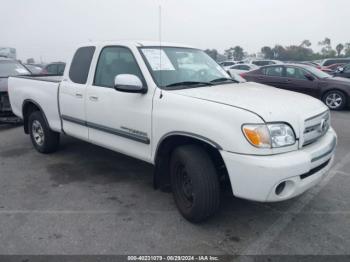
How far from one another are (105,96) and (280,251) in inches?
99.8

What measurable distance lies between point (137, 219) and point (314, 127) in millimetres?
1978

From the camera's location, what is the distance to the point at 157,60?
150 inches

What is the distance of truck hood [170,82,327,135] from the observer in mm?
2922

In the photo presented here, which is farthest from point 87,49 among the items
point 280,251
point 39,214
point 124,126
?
point 280,251

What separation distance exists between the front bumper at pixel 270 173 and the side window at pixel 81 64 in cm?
245

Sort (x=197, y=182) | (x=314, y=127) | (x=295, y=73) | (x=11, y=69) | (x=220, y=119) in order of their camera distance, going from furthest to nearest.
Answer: (x=295, y=73)
(x=11, y=69)
(x=314, y=127)
(x=197, y=182)
(x=220, y=119)

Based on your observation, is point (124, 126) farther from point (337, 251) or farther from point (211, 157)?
point (337, 251)

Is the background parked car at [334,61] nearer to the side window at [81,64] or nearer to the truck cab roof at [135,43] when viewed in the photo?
the truck cab roof at [135,43]

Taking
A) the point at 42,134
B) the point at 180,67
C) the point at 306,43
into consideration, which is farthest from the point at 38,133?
the point at 306,43

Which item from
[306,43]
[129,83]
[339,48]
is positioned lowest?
[129,83]

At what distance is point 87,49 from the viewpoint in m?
4.59

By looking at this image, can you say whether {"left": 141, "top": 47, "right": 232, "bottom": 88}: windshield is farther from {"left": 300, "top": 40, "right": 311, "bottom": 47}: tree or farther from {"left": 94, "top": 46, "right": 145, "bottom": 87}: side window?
{"left": 300, "top": 40, "right": 311, "bottom": 47}: tree

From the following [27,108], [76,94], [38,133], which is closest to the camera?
[76,94]

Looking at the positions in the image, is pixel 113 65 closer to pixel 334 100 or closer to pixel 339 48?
pixel 334 100
